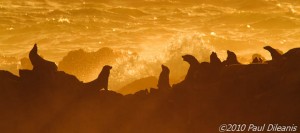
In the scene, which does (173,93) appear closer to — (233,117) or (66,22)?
(233,117)

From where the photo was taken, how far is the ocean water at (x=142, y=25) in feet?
47.5

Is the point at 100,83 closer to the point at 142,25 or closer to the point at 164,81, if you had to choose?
the point at 164,81

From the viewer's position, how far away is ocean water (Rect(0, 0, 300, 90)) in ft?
47.5

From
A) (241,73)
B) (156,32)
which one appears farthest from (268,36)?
(241,73)

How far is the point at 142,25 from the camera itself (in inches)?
703

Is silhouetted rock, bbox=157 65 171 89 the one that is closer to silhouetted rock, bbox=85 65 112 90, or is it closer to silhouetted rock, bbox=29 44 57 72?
silhouetted rock, bbox=85 65 112 90

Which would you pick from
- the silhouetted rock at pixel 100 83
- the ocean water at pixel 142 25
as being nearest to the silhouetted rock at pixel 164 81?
the silhouetted rock at pixel 100 83

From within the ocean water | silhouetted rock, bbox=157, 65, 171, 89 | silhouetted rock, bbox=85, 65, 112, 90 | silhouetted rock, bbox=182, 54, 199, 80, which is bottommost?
the ocean water

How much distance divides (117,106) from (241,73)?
66 centimetres

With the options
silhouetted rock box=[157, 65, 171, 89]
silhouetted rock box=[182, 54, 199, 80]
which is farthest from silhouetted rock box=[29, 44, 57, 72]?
silhouetted rock box=[182, 54, 199, 80]

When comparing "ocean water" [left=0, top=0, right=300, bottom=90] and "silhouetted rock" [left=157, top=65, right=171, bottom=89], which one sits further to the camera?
"ocean water" [left=0, top=0, right=300, bottom=90]

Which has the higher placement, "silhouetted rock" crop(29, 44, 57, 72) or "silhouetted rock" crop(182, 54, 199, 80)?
"silhouetted rock" crop(182, 54, 199, 80)

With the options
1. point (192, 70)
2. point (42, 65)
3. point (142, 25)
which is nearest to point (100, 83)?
point (42, 65)

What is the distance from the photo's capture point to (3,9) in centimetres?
1984
